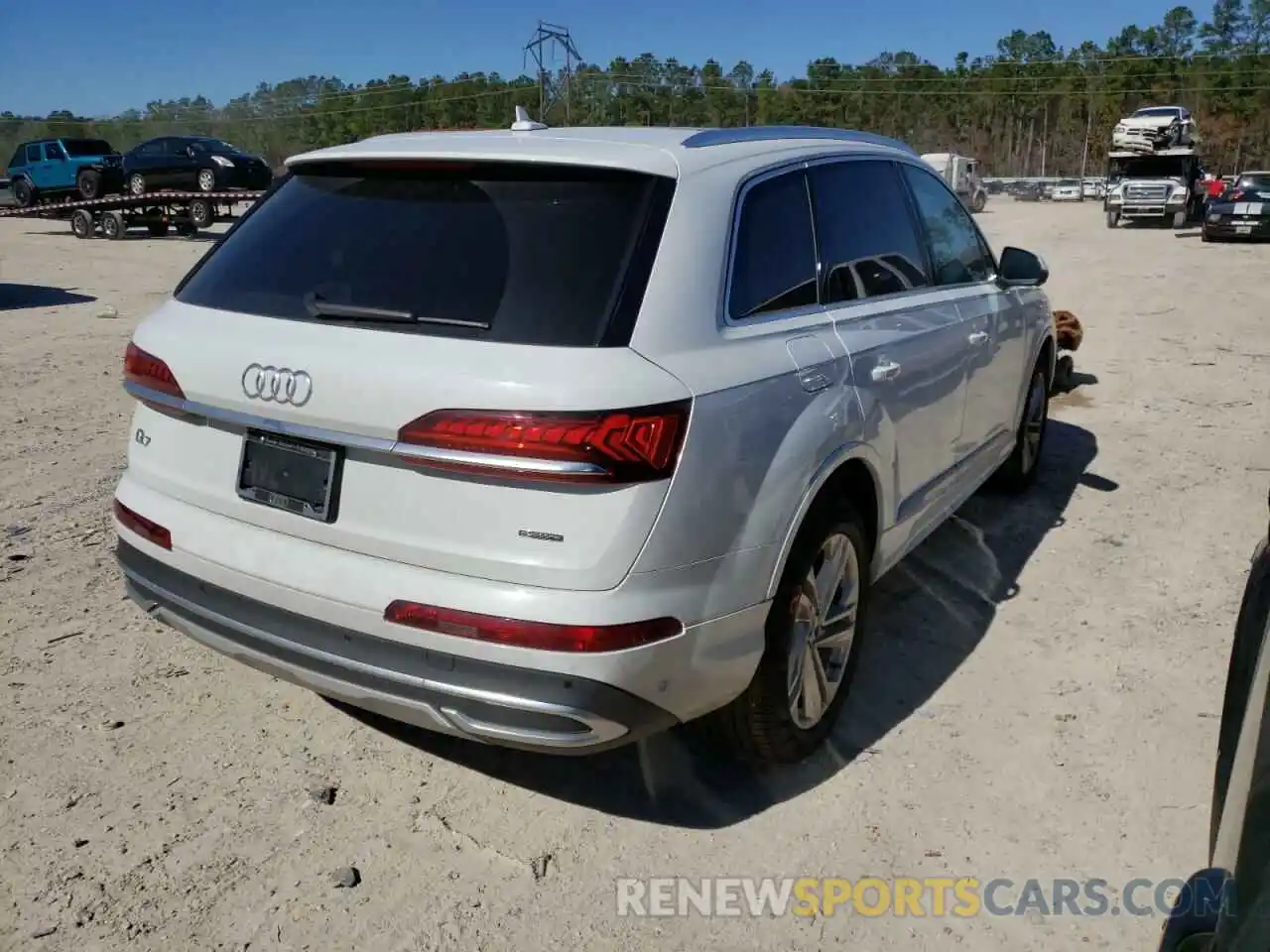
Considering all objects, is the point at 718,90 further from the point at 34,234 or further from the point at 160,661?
the point at 160,661

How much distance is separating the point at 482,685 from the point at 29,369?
811 cm

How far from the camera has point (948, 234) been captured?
4492mm

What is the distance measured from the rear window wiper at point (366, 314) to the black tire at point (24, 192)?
29.9m

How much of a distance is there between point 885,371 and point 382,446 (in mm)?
1746

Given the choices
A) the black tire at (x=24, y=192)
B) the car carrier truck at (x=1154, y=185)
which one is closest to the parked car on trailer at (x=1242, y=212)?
the car carrier truck at (x=1154, y=185)

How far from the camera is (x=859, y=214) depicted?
3641mm

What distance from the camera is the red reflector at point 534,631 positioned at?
2.33 metres

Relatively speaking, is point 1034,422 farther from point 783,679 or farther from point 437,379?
point 437,379

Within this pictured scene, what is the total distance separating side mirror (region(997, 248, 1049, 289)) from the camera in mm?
4832

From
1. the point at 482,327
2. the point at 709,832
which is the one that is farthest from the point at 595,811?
the point at 482,327

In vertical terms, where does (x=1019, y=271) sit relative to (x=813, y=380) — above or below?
above

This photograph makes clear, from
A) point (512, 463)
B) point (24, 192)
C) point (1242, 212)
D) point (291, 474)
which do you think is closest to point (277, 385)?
point (291, 474)

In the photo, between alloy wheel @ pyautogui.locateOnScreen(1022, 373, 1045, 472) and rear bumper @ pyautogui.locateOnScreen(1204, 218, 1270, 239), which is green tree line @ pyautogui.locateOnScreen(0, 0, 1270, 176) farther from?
alloy wheel @ pyautogui.locateOnScreen(1022, 373, 1045, 472)

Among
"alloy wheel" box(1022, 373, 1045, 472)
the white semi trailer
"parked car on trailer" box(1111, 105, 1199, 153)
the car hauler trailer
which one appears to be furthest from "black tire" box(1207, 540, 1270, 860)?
the white semi trailer
